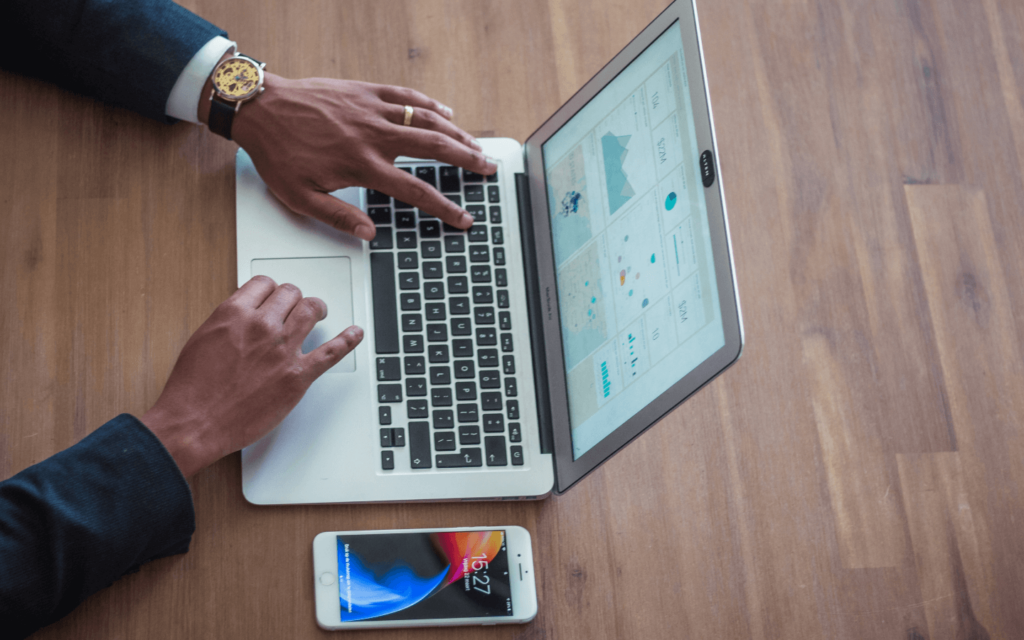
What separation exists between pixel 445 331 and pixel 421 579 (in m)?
0.27

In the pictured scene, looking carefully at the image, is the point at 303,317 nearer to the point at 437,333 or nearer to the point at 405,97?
the point at 437,333

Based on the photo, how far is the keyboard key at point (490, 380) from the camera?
2.77 ft

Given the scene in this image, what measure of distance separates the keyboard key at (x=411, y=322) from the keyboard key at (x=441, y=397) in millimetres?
73

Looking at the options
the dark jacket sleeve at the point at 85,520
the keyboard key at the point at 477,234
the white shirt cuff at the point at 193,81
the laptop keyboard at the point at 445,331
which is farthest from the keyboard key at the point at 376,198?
the dark jacket sleeve at the point at 85,520

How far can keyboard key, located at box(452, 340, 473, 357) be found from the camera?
85 cm

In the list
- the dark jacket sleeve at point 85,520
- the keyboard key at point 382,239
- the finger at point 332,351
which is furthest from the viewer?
the keyboard key at point 382,239

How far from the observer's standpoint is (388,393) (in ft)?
2.69

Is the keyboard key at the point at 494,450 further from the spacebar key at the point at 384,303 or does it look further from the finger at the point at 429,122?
the finger at the point at 429,122

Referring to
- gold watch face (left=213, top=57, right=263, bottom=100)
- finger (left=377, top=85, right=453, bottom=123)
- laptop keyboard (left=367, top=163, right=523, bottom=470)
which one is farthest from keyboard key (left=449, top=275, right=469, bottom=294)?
gold watch face (left=213, top=57, right=263, bottom=100)

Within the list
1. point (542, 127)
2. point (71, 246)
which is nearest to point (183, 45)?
point (71, 246)

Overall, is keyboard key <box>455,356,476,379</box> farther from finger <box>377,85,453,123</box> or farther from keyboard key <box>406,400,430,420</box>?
finger <box>377,85,453,123</box>

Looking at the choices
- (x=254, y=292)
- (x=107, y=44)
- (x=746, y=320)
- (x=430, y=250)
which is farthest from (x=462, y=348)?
(x=107, y=44)

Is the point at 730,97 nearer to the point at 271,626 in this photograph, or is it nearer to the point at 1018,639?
the point at 1018,639

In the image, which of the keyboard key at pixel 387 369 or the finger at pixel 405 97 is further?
the finger at pixel 405 97
